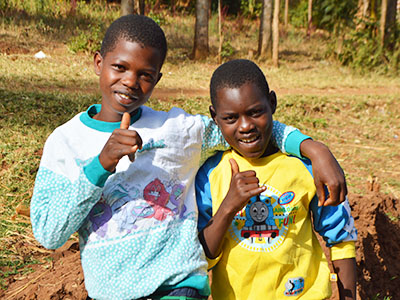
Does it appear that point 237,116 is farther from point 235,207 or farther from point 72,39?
point 72,39

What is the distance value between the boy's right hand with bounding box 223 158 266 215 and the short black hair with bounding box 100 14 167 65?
561 millimetres

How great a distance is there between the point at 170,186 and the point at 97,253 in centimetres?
35

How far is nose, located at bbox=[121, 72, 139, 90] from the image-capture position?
1792 millimetres

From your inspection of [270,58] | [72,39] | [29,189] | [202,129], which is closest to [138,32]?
[202,129]

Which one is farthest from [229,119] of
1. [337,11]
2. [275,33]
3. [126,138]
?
[337,11]

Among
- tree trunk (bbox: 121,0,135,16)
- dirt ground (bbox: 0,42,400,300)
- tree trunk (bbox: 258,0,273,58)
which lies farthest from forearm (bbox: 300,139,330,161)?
tree trunk (bbox: 258,0,273,58)

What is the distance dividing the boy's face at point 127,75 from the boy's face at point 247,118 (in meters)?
0.30

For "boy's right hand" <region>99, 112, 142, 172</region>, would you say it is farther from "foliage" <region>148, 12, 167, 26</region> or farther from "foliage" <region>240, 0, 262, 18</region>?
"foliage" <region>240, 0, 262, 18</region>

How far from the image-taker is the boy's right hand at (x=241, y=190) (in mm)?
1748

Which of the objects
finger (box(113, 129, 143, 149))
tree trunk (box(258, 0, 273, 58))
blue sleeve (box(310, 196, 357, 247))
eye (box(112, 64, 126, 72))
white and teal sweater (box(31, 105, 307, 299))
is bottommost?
tree trunk (box(258, 0, 273, 58))

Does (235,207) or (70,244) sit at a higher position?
(235,207)

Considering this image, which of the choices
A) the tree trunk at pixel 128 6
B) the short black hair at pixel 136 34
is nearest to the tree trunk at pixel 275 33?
the tree trunk at pixel 128 6

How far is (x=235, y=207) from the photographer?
178 cm

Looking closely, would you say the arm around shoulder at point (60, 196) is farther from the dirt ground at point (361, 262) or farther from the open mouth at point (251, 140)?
the dirt ground at point (361, 262)
